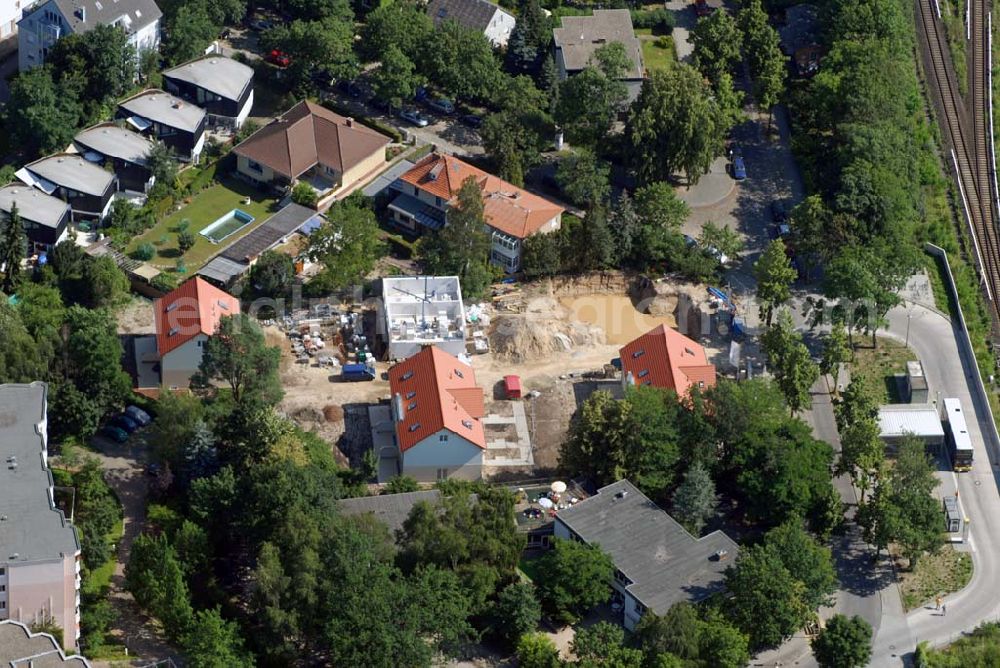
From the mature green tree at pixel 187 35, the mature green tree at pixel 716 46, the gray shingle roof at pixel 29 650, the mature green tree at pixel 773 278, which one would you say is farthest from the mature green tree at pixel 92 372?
the mature green tree at pixel 716 46

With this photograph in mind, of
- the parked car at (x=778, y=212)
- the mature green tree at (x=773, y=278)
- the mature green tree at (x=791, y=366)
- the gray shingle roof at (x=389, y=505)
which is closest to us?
the gray shingle roof at (x=389, y=505)

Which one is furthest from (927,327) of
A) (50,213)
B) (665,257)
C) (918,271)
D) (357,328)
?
(50,213)

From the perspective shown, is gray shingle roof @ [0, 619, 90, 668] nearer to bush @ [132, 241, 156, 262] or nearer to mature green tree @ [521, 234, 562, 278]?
bush @ [132, 241, 156, 262]

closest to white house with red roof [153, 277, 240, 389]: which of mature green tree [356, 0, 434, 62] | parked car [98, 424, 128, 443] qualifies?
parked car [98, 424, 128, 443]

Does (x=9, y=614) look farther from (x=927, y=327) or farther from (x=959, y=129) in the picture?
(x=959, y=129)

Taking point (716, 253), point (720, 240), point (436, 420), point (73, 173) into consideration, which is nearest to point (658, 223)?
point (720, 240)

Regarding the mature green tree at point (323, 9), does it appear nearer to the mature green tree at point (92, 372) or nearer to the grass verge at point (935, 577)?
the mature green tree at point (92, 372)
